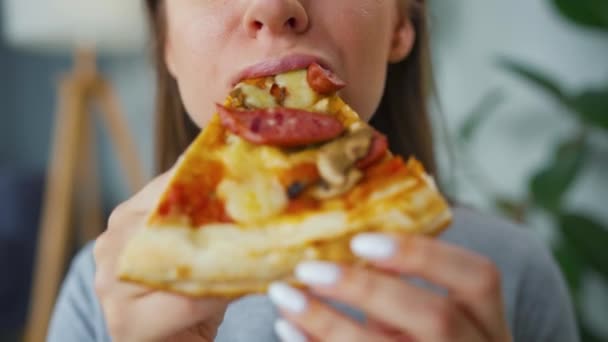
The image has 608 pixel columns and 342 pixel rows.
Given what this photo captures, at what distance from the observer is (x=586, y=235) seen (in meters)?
1.42

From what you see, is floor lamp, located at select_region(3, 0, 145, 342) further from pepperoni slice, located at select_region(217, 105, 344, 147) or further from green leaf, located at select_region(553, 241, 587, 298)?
pepperoni slice, located at select_region(217, 105, 344, 147)

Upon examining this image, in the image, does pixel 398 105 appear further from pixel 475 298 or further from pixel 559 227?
pixel 559 227

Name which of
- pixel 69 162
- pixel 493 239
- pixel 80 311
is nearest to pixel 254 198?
pixel 80 311

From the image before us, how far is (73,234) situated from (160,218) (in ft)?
9.15

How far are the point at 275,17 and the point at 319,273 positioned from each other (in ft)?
0.80

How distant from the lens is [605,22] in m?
1.40

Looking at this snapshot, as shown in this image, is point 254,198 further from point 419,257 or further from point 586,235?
point 586,235

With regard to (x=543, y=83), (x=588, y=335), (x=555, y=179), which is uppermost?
(x=543, y=83)

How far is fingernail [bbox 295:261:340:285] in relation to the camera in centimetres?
36

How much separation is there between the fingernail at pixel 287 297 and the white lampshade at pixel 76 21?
165cm

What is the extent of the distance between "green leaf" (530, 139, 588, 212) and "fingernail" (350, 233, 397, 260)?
3.97ft

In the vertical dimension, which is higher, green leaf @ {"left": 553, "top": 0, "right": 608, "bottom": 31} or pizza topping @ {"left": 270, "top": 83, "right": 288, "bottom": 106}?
pizza topping @ {"left": 270, "top": 83, "right": 288, "bottom": 106}

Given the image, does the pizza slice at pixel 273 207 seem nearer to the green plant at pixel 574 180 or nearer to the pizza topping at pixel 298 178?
the pizza topping at pixel 298 178

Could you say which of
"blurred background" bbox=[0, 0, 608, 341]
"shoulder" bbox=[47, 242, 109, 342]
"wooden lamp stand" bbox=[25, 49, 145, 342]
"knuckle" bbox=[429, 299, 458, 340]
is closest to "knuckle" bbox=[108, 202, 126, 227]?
"knuckle" bbox=[429, 299, 458, 340]
